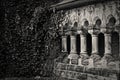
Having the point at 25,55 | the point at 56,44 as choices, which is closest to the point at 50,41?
the point at 56,44

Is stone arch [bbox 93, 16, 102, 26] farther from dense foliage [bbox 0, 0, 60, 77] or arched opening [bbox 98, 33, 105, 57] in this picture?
dense foliage [bbox 0, 0, 60, 77]

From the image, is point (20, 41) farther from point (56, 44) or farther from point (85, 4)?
point (85, 4)

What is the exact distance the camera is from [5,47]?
15.1m

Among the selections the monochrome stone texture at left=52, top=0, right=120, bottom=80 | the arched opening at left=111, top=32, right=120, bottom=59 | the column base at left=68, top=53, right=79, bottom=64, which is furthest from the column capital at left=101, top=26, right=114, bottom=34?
the column base at left=68, top=53, right=79, bottom=64

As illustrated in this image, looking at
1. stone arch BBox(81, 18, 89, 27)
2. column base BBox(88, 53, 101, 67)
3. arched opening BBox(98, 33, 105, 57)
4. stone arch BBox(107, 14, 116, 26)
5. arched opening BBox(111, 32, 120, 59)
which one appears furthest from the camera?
arched opening BBox(98, 33, 105, 57)

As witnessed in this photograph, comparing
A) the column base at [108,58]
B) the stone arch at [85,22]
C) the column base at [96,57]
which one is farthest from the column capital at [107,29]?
the stone arch at [85,22]

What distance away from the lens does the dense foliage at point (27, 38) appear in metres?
14.8

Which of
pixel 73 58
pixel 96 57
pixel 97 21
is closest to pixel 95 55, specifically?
pixel 96 57

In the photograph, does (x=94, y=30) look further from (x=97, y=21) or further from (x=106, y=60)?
(x=106, y=60)

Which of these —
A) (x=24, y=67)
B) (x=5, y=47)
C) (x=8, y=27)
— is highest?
(x=8, y=27)

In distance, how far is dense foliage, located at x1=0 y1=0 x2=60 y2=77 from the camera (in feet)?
48.6

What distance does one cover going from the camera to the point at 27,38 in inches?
586

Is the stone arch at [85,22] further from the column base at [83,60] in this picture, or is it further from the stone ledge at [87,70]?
the stone ledge at [87,70]

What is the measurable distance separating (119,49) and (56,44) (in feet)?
14.7
